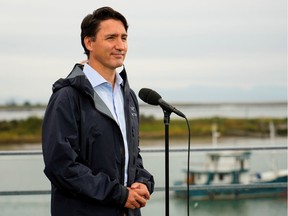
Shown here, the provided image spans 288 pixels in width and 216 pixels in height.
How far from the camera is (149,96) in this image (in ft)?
8.18

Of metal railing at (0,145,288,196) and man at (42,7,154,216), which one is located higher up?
man at (42,7,154,216)

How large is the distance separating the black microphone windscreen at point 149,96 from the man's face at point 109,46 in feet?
0.61

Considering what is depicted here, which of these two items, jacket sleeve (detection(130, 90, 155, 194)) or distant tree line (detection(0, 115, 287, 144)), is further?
distant tree line (detection(0, 115, 287, 144))

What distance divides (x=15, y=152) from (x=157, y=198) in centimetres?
92

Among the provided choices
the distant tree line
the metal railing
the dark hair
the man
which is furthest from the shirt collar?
the distant tree line

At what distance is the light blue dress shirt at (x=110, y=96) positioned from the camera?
2359mm

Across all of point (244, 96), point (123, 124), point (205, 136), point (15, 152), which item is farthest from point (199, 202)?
point (205, 136)

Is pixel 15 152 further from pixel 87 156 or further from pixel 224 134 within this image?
pixel 224 134

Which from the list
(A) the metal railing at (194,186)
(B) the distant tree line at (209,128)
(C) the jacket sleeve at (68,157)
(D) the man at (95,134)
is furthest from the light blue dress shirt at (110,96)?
(B) the distant tree line at (209,128)

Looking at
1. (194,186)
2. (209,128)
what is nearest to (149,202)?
(194,186)

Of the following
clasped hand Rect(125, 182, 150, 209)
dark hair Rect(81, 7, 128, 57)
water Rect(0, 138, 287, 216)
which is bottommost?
water Rect(0, 138, 287, 216)

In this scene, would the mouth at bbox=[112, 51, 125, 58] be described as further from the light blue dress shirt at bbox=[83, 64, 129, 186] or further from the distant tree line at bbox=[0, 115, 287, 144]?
the distant tree line at bbox=[0, 115, 287, 144]

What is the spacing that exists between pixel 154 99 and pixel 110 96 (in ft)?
0.57

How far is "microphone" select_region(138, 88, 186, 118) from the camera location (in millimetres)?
2439
